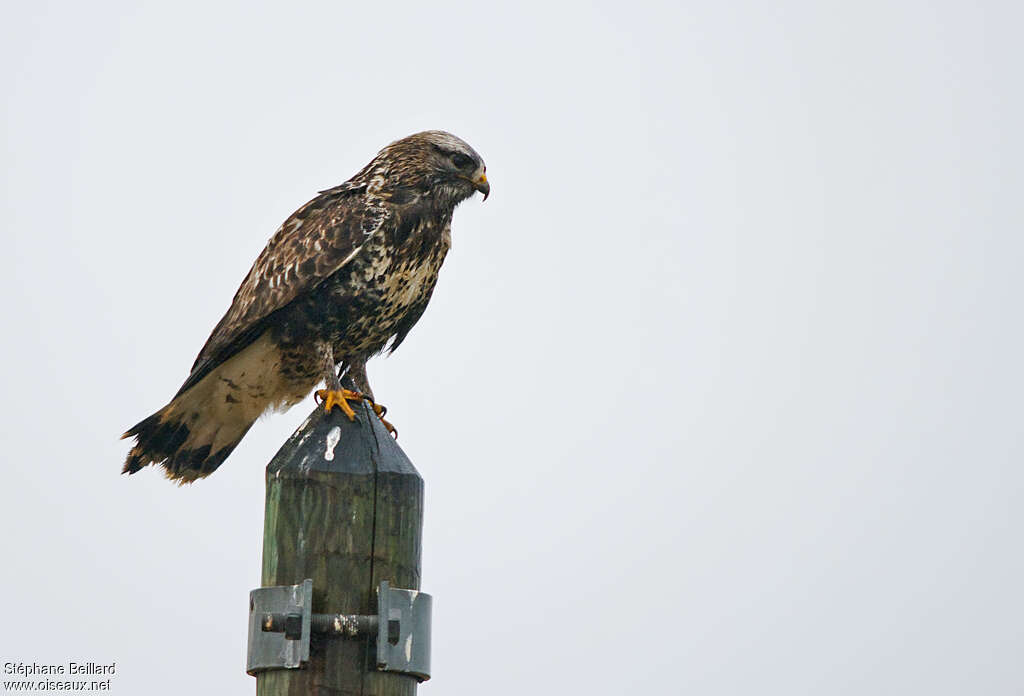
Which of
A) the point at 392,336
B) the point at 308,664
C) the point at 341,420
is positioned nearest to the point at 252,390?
the point at 392,336

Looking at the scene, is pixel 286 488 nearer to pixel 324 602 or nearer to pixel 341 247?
pixel 324 602

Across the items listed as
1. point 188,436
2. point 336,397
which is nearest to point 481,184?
point 188,436

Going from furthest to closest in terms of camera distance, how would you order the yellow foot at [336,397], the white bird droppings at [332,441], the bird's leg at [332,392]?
the yellow foot at [336,397]
the bird's leg at [332,392]
the white bird droppings at [332,441]

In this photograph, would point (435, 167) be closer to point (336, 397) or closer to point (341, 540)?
point (336, 397)

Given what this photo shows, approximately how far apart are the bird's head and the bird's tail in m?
1.28

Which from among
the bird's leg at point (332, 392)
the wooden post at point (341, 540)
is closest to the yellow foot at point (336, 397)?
the bird's leg at point (332, 392)

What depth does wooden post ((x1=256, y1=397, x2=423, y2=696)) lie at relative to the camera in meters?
3.00

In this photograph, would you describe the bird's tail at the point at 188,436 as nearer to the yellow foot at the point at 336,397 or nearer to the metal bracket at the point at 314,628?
the yellow foot at the point at 336,397

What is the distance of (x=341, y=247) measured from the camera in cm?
554

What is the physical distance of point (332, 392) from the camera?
4566 mm

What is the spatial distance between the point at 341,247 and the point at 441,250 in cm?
53

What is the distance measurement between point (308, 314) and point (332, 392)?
1.05 metres

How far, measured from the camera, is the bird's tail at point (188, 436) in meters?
5.20

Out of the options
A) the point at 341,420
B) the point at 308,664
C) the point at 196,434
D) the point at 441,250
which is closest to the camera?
the point at 308,664
